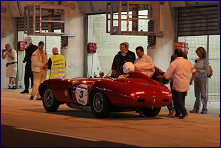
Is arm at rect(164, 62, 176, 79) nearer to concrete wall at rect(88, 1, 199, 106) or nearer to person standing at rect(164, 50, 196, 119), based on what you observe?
person standing at rect(164, 50, 196, 119)

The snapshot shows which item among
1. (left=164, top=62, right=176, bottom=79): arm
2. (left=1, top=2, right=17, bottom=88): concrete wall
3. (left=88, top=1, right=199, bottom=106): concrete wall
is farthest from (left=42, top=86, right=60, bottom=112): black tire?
(left=1, top=2, right=17, bottom=88): concrete wall

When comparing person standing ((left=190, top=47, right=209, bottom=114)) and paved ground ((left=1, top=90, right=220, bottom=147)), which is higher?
person standing ((left=190, top=47, right=209, bottom=114))

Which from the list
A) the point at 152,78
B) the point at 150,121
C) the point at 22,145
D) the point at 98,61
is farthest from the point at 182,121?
the point at 98,61

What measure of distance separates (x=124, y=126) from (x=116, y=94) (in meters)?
1.14

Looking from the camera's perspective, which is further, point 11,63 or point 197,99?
point 11,63

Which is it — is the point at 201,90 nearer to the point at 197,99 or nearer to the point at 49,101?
the point at 197,99

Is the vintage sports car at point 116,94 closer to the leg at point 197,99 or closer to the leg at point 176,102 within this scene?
the leg at point 176,102

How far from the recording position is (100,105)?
47.1ft

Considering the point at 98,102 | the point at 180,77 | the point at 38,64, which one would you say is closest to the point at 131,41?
the point at 38,64

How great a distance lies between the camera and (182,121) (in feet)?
46.5

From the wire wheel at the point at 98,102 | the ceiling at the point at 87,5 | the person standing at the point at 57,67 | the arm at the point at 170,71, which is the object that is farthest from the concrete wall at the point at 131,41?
the wire wheel at the point at 98,102

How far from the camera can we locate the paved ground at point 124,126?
10.6 metres

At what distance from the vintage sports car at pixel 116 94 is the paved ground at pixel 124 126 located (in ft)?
0.97

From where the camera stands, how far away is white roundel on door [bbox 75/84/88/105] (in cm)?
1476
